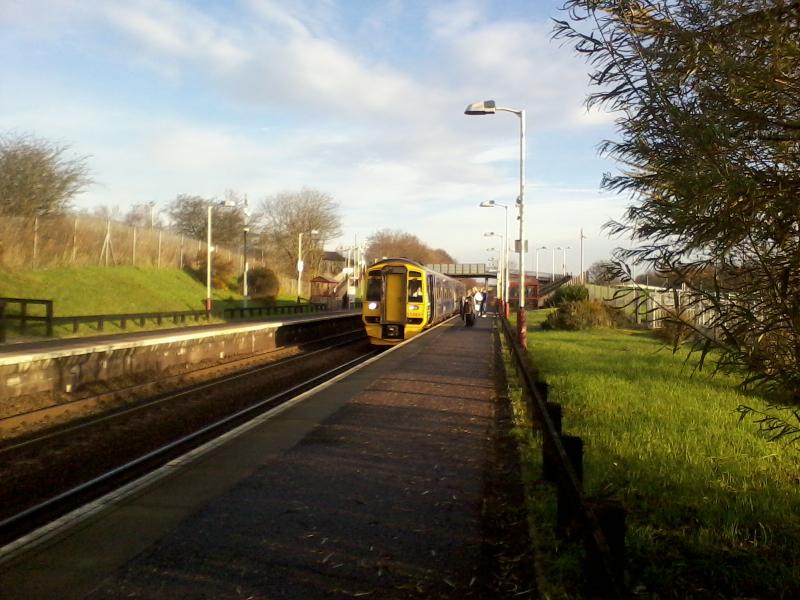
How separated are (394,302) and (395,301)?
0.05 m

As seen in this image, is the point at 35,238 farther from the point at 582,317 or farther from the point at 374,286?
the point at 582,317

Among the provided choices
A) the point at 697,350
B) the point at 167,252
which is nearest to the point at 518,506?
the point at 697,350

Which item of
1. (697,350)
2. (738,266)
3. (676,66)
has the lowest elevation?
(697,350)

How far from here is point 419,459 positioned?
22.6ft

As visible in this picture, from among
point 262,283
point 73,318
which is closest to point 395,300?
point 73,318

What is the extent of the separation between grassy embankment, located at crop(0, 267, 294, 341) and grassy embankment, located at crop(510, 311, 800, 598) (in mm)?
19957

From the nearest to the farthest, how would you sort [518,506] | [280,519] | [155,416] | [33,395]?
1. [280,519]
2. [518,506]
3. [155,416]
4. [33,395]

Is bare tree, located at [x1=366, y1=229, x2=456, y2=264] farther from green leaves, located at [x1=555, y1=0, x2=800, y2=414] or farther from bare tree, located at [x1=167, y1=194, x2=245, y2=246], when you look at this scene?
green leaves, located at [x1=555, y1=0, x2=800, y2=414]

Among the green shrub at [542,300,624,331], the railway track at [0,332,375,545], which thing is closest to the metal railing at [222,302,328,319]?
the green shrub at [542,300,624,331]

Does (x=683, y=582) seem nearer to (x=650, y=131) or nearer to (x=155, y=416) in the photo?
(x=650, y=131)

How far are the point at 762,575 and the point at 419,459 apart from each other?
350cm

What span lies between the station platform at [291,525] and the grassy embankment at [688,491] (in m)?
0.76

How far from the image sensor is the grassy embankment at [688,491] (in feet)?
13.2

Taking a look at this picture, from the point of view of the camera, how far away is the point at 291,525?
4.89 meters
